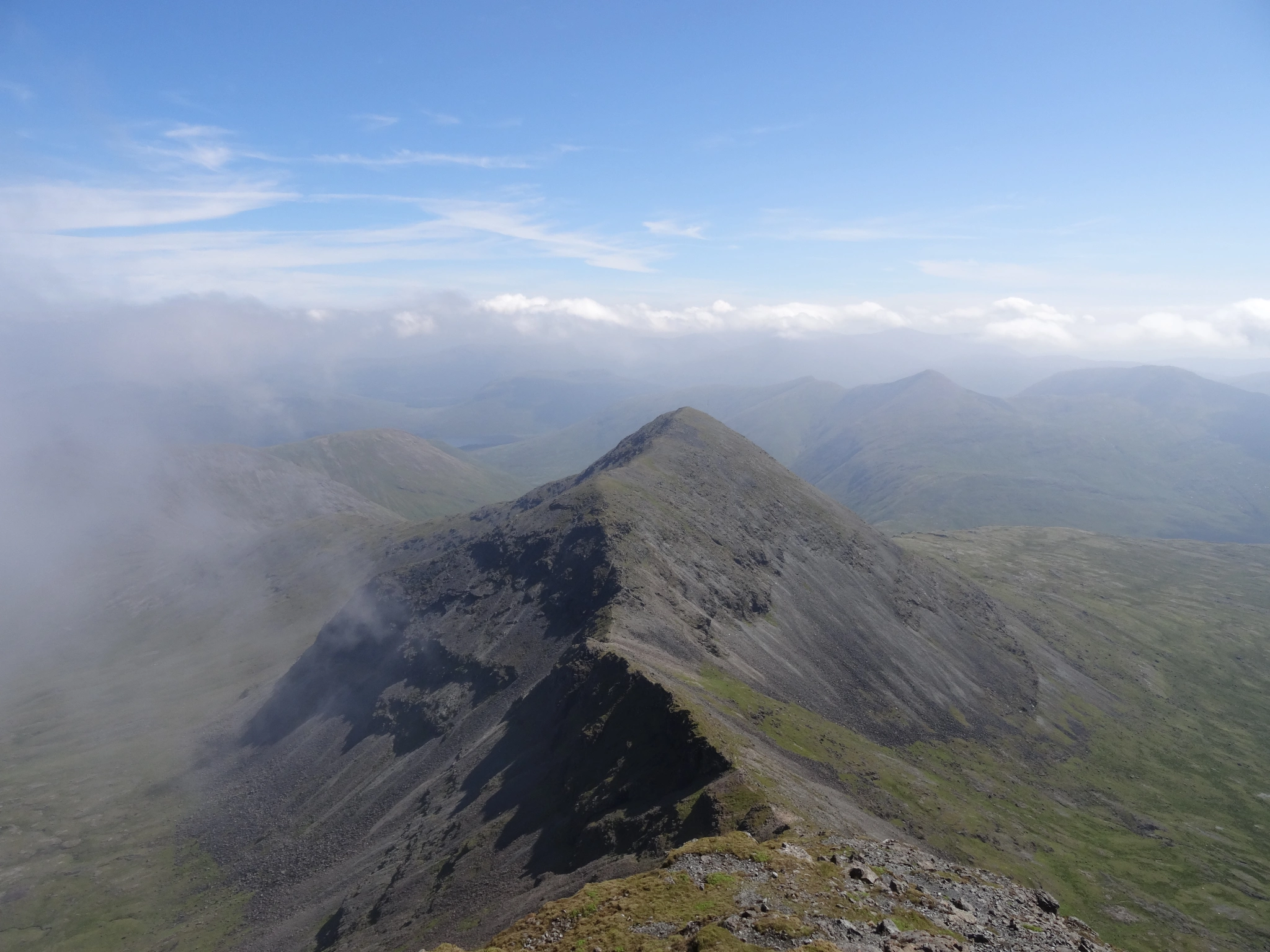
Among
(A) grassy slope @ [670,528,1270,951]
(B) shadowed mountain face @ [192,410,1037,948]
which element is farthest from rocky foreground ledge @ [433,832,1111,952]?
(A) grassy slope @ [670,528,1270,951]

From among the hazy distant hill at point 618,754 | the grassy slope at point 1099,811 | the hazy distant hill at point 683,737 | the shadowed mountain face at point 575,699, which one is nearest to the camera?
the shadowed mountain face at point 575,699

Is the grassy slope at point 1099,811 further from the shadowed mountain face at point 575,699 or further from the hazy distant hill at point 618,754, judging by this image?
the shadowed mountain face at point 575,699

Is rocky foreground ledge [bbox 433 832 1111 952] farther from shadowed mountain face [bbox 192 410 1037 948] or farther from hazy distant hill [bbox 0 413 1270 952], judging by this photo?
shadowed mountain face [bbox 192 410 1037 948]

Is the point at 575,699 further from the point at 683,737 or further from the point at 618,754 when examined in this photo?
the point at 683,737

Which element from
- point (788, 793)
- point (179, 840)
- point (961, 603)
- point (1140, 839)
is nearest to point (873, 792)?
point (788, 793)

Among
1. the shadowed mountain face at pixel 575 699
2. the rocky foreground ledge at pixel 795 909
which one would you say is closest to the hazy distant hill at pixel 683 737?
the shadowed mountain face at pixel 575 699

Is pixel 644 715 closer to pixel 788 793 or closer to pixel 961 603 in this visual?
pixel 788 793
